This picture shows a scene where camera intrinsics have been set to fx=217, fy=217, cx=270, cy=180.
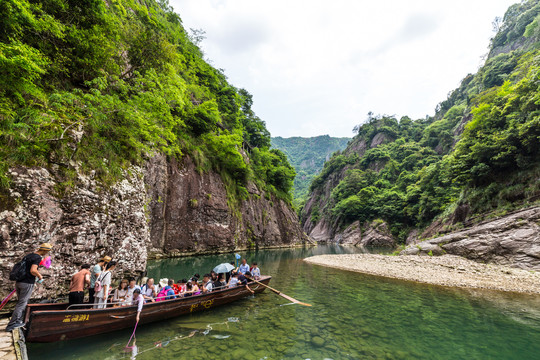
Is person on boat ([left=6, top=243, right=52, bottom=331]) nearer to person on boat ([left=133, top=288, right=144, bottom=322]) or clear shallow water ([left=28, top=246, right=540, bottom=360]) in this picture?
clear shallow water ([left=28, top=246, right=540, bottom=360])

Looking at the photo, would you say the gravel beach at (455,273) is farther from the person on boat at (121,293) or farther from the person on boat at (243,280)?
the person on boat at (121,293)

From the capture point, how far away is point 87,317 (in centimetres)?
539

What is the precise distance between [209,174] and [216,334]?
803 inches

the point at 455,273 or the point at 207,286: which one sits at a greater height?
the point at 207,286

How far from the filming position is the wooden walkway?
3750mm

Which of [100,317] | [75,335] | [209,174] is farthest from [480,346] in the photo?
[209,174]

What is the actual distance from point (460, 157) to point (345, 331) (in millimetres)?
25543

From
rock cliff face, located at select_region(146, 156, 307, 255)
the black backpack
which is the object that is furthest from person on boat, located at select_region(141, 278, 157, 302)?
rock cliff face, located at select_region(146, 156, 307, 255)

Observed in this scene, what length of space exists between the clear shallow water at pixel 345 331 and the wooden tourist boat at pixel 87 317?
262 millimetres

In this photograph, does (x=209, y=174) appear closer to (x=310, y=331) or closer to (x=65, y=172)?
(x=65, y=172)

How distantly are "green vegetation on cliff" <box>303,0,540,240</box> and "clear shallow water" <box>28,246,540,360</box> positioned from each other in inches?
601

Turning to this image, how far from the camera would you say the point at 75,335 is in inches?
211

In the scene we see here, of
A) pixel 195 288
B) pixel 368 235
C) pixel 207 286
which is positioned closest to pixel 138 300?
pixel 195 288

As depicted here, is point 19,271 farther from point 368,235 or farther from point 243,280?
point 368,235
